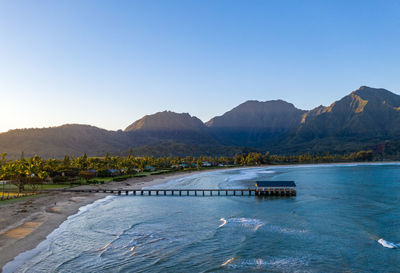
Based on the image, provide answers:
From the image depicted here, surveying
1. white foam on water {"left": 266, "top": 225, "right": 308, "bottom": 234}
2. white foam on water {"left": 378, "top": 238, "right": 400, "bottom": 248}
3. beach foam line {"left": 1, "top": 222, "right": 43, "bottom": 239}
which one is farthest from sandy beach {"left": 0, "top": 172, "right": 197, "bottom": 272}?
white foam on water {"left": 378, "top": 238, "right": 400, "bottom": 248}

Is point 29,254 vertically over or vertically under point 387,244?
over

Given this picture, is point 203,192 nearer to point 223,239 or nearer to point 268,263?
point 223,239

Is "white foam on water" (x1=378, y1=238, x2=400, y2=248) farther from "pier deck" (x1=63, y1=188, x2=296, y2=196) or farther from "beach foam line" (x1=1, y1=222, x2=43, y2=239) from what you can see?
"beach foam line" (x1=1, y1=222, x2=43, y2=239)

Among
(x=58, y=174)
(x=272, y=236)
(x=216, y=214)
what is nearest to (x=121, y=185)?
(x=58, y=174)

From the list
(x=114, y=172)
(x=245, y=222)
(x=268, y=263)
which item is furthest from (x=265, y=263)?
(x=114, y=172)

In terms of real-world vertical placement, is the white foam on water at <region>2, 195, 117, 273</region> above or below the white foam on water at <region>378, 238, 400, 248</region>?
above

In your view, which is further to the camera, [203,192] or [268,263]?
[203,192]

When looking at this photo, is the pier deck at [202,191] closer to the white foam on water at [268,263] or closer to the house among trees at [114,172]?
the house among trees at [114,172]

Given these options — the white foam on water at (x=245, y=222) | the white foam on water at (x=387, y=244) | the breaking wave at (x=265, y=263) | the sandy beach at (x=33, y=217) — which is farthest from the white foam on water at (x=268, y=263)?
the sandy beach at (x=33, y=217)
